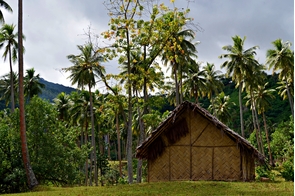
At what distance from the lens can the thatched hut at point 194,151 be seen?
19344 mm

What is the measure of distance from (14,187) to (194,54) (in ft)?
71.7

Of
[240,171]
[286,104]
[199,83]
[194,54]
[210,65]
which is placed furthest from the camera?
[286,104]

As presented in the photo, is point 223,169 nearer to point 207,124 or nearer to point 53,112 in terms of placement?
point 207,124

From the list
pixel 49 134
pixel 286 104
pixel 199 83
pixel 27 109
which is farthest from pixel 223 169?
pixel 286 104

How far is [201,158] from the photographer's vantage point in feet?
64.7

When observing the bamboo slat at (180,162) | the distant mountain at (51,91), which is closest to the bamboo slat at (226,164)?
the bamboo slat at (180,162)

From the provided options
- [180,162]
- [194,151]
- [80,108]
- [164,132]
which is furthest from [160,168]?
[80,108]

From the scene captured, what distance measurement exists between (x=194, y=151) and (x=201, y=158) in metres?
0.53

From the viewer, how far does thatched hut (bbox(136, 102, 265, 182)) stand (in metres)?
19.3

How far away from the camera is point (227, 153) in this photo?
1952cm

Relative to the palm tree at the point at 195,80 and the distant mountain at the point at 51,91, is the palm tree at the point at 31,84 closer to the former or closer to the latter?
the palm tree at the point at 195,80

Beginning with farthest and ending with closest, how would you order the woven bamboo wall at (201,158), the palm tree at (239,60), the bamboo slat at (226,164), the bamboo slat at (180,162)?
the palm tree at (239,60) < the bamboo slat at (180,162) < the woven bamboo wall at (201,158) < the bamboo slat at (226,164)

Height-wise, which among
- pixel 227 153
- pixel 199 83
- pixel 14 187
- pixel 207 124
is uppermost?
pixel 199 83

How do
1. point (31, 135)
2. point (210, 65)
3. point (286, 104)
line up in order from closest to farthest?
point (31, 135)
point (210, 65)
point (286, 104)
